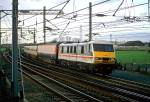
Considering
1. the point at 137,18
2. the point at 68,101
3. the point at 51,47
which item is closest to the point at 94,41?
the point at 137,18

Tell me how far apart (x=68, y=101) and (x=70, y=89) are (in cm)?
428

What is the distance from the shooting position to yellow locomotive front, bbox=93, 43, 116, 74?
1272 inches

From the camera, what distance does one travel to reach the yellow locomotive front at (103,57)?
32.3m

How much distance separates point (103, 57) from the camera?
3272cm

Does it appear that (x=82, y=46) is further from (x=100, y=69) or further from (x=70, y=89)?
(x=70, y=89)

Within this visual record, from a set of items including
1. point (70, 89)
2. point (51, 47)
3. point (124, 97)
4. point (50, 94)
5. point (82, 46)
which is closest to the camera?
point (124, 97)

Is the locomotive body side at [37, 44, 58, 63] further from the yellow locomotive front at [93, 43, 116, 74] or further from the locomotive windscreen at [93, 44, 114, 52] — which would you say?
the yellow locomotive front at [93, 43, 116, 74]

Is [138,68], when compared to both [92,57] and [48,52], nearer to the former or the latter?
[92,57]

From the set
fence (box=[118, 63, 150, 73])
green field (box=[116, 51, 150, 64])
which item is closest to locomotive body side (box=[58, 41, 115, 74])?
fence (box=[118, 63, 150, 73])

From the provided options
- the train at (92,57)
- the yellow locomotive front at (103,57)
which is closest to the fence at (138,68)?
the train at (92,57)

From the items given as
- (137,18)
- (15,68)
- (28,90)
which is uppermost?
(137,18)

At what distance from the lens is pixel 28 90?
22.8 meters

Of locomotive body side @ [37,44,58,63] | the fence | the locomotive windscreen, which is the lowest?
the fence

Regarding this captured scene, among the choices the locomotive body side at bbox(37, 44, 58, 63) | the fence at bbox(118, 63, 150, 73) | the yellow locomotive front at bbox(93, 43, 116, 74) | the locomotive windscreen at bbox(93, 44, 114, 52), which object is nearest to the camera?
the yellow locomotive front at bbox(93, 43, 116, 74)
